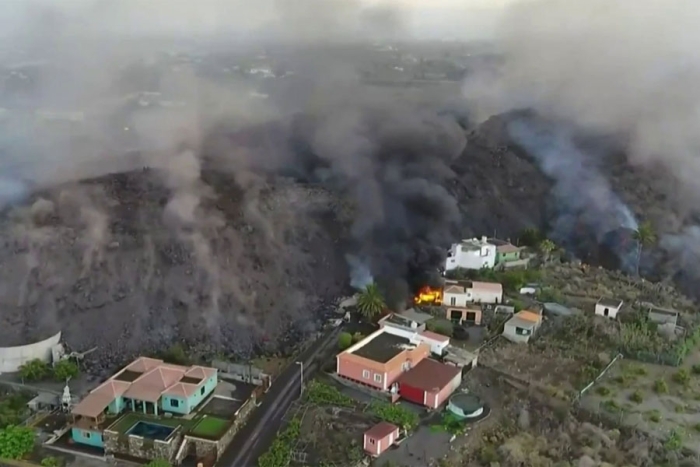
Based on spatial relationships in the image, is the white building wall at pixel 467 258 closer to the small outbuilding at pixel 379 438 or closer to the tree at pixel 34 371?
the small outbuilding at pixel 379 438

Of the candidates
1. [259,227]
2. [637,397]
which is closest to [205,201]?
[259,227]

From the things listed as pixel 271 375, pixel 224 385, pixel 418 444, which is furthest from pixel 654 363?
pixel 224 385

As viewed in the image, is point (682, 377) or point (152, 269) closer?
point (682, 377)

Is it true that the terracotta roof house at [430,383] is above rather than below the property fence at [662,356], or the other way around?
above

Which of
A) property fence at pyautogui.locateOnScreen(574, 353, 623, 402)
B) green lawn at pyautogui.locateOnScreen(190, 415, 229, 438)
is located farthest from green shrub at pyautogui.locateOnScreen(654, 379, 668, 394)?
green lawn at pyautogui.locateOnScreen(190, 415, 229, 438)

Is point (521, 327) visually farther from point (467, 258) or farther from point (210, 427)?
point (210, 427)

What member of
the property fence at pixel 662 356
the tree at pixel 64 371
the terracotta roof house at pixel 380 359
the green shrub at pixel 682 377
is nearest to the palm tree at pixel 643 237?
the property fence at pixel 662 356
